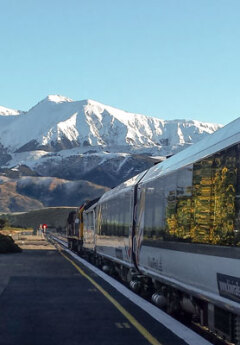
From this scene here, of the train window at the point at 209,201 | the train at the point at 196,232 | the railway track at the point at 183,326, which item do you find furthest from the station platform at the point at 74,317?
the train window at the point at 209,201

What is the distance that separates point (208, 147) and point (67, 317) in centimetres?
505

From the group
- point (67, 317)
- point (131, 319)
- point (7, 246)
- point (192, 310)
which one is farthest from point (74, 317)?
point (7, 246)

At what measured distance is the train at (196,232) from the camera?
8.88m

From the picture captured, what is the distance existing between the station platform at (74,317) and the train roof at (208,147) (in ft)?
9.99

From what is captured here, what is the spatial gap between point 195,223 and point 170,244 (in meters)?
2.06

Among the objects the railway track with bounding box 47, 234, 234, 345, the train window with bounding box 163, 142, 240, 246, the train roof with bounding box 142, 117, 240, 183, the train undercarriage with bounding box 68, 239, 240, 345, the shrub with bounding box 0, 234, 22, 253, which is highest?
the train roof with bounding box 142, 117, 240, 183

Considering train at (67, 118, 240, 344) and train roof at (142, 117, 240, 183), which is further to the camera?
train roof at (142, 117, 240, 183)

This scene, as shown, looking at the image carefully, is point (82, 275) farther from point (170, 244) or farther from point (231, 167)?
point (231, 167)

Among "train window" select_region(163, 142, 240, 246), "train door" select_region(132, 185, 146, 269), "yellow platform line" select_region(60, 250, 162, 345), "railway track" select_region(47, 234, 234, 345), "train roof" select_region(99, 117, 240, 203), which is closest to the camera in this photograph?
"train window" select_region(163, 142, 240, 246)

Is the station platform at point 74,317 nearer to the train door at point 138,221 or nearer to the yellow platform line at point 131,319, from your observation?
the yellow platform line at point 131,319

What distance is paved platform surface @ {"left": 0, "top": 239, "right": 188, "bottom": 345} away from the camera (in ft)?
35.2

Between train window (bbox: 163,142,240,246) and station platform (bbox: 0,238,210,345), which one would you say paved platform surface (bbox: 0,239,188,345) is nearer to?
station platform (bbox: 0,238,210,345)

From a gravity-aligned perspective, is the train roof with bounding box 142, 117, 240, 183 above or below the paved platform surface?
Result: above

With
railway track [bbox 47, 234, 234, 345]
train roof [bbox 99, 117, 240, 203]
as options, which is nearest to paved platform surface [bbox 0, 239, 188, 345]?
railway track [bbox 47, 234, 234, 345]
